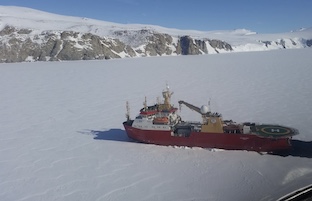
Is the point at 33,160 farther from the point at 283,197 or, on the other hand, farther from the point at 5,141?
the point at 283,197

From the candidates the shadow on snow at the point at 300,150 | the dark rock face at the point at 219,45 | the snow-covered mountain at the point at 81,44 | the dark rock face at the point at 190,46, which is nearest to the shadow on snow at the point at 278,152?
the shadow on snow at the point at 300,150

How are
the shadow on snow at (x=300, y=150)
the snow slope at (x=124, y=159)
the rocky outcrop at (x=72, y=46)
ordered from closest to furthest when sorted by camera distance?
the snow slope at (x=124, y=159) < the shadow on snow at (x=300, y=150) < the rocky outcrop at (x=72, y=46)

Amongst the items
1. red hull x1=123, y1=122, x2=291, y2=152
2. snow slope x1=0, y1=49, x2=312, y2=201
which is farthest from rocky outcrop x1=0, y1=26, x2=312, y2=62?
red hull x1=123, y1=122, x2=291, y2=152

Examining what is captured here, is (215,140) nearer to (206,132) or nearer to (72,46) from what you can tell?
(206,132)

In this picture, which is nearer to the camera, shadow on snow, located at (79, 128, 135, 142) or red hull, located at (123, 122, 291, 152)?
red hull, located at (123, 122, 291, 152)

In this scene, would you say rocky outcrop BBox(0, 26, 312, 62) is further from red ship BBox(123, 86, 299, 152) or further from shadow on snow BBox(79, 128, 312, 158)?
red ship BBox(123, 86, 299, 152)

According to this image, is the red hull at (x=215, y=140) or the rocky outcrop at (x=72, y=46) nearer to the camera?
the red hull at (x=215, y=140)

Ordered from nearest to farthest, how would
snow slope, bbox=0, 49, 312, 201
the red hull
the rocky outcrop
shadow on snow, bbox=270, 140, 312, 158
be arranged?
snow slope, bbox=0, 49, 312, 201 → shadow on snow, bbox=270, 140, 312, 158 → the red hull → the rocky outcrop

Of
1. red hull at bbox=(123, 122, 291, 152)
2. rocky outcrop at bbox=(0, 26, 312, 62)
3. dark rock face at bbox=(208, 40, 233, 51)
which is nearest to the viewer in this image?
red hull at bbox=(123, 122, 291, 152)

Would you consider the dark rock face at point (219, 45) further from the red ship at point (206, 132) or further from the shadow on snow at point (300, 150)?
the shadow on snow at point (300, 150)
